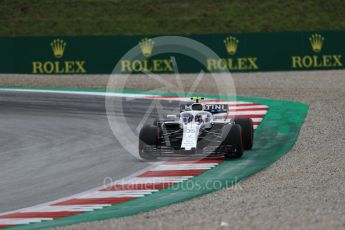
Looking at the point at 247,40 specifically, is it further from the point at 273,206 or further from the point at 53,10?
the point at 273,206

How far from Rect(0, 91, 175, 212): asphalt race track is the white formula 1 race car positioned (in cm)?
49

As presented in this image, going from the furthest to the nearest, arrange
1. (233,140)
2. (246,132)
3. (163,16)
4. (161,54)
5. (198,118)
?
(163,16) < (161,54) < (246,132) < (198,118) < (233,140)

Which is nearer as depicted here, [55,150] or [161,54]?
[55,150]

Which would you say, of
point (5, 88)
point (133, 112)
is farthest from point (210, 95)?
point (5, 88)

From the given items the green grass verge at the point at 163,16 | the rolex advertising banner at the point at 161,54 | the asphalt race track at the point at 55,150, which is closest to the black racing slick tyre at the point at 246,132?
the asphalt race track at the point at 55,150

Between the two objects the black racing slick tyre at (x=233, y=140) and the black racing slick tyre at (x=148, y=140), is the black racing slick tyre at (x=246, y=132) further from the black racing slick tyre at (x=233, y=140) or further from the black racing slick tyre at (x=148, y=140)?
the black racing slick tyre at (x=148, y=140)

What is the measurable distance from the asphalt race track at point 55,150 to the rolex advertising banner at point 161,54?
7.67 meters

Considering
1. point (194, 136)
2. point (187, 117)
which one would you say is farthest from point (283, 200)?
point (187, 117)

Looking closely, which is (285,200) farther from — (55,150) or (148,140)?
(55,150)

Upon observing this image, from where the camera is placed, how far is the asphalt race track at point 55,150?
14.1 meters

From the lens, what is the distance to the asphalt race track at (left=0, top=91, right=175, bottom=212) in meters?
14.1

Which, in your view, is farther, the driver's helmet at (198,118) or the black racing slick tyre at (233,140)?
the driver's helmet at (198,118)

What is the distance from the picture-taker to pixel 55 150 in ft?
59.0

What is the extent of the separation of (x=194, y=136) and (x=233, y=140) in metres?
0.75
